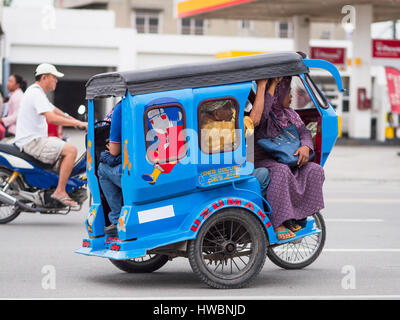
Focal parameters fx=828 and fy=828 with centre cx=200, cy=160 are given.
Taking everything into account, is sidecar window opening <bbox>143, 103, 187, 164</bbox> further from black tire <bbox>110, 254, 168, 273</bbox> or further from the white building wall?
the white building wall

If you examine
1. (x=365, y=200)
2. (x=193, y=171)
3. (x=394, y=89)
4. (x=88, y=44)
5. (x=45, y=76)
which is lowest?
(x=365, y=200)

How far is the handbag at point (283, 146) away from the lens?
6895mm

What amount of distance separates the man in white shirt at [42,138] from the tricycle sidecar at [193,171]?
326cm

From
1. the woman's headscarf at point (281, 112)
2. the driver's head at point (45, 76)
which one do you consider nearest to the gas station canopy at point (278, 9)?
the driver's head at point (45, 76)

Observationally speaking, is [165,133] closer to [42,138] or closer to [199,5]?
[42,138]

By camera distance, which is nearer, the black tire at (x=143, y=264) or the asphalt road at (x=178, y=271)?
the asphalt road at (x=178, y=271)

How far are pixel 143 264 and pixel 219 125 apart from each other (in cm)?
159

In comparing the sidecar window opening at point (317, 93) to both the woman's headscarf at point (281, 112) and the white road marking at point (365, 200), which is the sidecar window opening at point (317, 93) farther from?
the white road marking at point (365, 200)

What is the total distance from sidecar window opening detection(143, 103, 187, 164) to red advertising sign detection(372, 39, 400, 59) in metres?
23.0

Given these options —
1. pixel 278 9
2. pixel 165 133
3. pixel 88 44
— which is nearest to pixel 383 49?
pixel 278 9

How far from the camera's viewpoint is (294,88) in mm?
7199

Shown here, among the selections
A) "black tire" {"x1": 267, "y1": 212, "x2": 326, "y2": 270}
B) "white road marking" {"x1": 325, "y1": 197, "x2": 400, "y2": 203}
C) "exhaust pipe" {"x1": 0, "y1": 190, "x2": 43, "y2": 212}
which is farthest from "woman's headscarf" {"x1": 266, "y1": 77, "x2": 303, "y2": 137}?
"white road marking" {"x1": 325, "y1": 197, "x2": 400, "y2": 203}

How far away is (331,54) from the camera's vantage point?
28.9 m
